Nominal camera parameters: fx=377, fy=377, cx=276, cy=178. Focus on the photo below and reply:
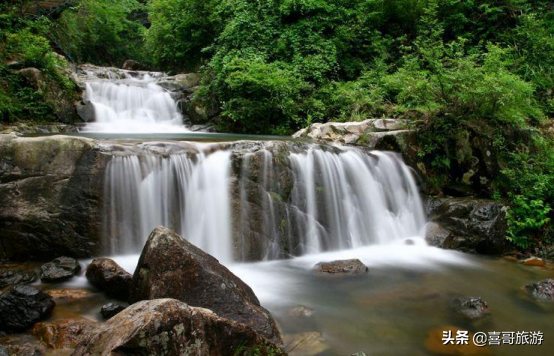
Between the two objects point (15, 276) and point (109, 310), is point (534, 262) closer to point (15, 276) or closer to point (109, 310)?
point (109, 310)

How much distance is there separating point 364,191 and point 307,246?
1.99m

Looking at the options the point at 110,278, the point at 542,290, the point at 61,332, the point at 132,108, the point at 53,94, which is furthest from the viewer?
the point at 132,108

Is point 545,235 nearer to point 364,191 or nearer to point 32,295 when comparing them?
point 364,191

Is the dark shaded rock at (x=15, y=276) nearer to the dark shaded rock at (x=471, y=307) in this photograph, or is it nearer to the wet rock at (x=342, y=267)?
the wet rock at (x=342, y=267)

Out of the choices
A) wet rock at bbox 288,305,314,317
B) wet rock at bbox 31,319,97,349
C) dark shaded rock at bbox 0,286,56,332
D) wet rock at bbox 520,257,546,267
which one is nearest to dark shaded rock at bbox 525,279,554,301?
wet rock at bbox 520,257,546,267

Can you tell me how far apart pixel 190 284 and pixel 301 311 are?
1634 mm

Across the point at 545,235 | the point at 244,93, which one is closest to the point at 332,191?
the point at 545,235

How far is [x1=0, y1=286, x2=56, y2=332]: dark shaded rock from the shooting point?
13.5 feet

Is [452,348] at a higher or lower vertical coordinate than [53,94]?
lower

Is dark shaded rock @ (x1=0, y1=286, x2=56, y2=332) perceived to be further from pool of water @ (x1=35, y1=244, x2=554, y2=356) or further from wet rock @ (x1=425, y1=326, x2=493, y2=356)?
wet rock @ (x1=425, y1=326, x2=493, y2=356)

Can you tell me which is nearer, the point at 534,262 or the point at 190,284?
the point at 190,284

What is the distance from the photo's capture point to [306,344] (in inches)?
168

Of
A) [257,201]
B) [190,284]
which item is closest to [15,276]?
[190,284]

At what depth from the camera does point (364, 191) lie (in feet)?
27.8
